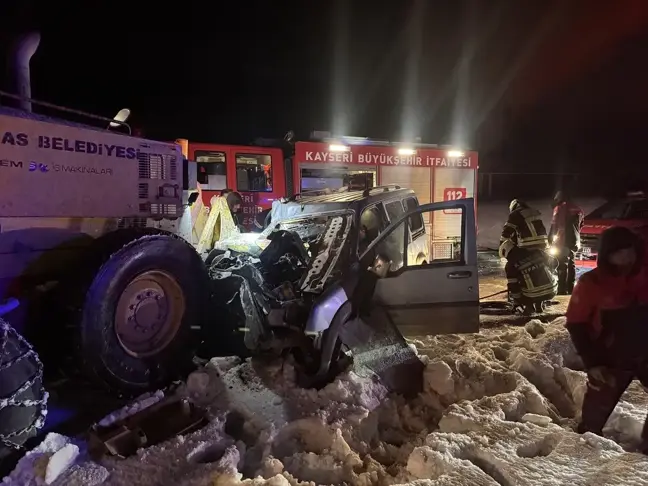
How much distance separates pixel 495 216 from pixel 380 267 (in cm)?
2058

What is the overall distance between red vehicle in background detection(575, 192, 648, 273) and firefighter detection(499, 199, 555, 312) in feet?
12.4

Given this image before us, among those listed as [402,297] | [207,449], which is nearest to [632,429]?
Result: [402,297]

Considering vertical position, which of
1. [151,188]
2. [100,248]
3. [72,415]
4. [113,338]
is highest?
[151,188]

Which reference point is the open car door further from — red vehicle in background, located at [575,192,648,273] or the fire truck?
red vehicle in background, located at [575,192,648,273]

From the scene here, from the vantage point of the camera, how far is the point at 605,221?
35.4ft

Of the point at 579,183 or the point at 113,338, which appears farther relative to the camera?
the point at 579,183

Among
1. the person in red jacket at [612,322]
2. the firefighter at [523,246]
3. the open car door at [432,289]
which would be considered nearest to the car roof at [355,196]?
the open car door at [432,289]

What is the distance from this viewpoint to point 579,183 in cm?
3158

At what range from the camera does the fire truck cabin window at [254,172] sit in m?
10.5

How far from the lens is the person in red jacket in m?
3.14

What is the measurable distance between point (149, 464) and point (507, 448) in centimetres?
217

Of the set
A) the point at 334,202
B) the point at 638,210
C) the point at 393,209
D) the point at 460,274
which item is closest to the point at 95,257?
the point at 334,202

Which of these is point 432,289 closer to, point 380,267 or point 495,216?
point 380,267

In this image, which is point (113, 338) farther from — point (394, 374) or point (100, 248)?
point (394, 374)
